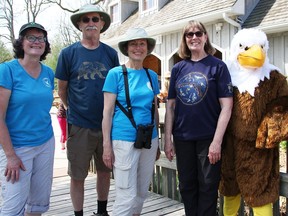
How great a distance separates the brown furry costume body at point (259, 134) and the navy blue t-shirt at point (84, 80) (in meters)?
1.25

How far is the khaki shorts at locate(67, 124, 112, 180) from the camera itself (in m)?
3.29

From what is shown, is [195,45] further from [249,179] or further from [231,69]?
[249,179]

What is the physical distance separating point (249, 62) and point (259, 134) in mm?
580

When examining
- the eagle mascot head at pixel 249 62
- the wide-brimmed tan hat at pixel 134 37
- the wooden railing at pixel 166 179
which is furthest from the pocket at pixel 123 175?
the wooden railing at pixel 166 179

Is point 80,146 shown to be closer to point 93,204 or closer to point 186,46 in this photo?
point 93,204

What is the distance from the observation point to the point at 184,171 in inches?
119

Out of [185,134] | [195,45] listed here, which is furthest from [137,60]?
[185,134]

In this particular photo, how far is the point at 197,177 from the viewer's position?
9.90ft

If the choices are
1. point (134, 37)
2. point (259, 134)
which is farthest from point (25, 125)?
point (259, 134)

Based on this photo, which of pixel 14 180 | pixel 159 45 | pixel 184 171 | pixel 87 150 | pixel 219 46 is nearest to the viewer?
pixel 14 180

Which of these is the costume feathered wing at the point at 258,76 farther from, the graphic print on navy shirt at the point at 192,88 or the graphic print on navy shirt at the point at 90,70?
Answer: the graphic print on navy shirt at the point at 90,70

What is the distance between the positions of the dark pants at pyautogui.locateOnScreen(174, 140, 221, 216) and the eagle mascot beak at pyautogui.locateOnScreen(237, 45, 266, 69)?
71 cm

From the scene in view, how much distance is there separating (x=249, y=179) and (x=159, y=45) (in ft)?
28.1

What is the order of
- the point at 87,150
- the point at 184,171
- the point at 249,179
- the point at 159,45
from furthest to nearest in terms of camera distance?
the point at 159,45, the point at 87,150, the point at 184,171, the point at 249,179
